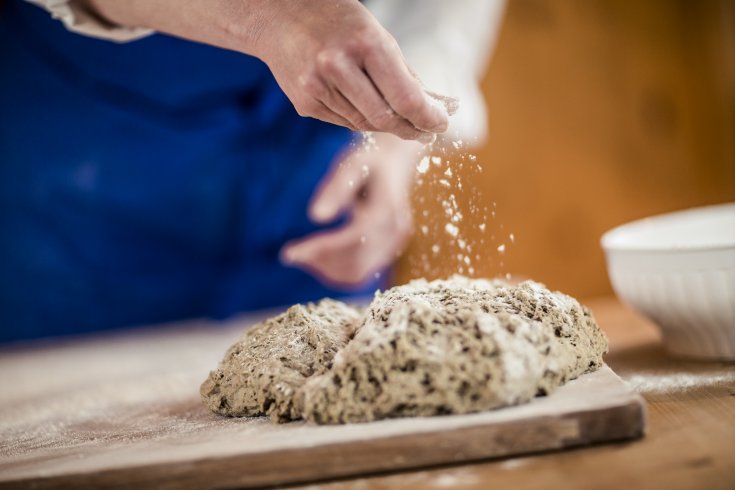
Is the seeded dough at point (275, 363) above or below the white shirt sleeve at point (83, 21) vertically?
below

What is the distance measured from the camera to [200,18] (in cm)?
91

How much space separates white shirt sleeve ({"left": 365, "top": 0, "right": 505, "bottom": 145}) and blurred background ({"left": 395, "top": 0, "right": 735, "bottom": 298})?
92 centimetres

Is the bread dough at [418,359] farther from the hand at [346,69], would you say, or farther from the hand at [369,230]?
the hand at [369,230]

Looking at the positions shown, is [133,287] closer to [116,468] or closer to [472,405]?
[116,468]

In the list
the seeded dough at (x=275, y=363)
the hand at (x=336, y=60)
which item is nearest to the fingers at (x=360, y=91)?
the hand at (x=336, y=60)

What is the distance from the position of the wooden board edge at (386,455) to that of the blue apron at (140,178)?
1.15 meters

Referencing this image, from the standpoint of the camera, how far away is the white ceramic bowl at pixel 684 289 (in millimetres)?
895

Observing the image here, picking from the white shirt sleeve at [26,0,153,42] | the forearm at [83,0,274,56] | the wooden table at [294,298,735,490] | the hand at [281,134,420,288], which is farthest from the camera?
the hand at [281,134,420,288]

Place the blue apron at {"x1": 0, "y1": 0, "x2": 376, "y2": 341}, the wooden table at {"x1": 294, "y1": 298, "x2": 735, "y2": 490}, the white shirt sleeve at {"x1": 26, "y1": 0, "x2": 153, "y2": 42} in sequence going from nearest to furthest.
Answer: the wooden table at {"x1": 294, "y1": 298, "x2": 735, "y2": 490}
the white shirt sleeve at {"x1": 26, "y1": 0, "x2": 153, "y2": 42}
the blue apron at {"x1": 0, "y1": 0, "x2": 376, "y2": 341}

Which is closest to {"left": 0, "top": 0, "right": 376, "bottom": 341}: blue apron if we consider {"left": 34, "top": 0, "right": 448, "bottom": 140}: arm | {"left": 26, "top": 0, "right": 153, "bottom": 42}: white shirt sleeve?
{"left": 26, "top": 0, "right": 153, "bottom": 42}: white shirt sleeve

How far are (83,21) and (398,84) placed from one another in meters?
0.59

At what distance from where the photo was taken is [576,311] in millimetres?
872

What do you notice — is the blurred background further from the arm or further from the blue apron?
the arm

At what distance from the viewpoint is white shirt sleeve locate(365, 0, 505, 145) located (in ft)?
5.71
